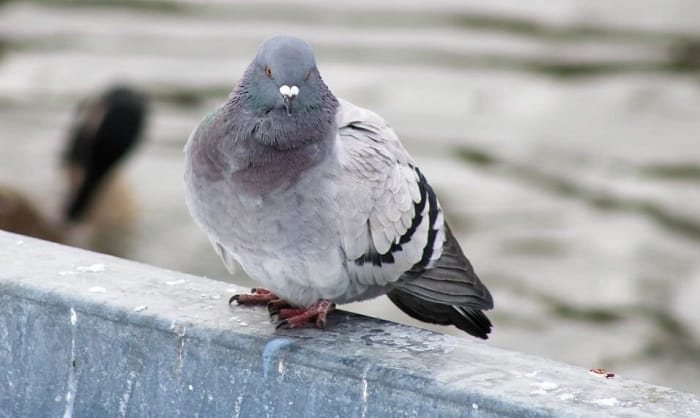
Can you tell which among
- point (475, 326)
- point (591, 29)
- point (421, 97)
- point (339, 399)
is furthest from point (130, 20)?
point (339, 399)

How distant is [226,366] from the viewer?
3137 mm

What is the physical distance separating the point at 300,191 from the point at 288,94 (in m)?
0.25

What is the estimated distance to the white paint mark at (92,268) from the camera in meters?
3.44

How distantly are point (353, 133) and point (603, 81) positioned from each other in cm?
766

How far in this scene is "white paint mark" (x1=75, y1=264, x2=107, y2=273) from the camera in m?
3.44

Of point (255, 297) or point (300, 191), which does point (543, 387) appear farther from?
point (255, 297)

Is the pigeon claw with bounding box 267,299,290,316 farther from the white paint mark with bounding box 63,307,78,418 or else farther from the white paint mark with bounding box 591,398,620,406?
the white paint mark with bounding box 591,398,620,406

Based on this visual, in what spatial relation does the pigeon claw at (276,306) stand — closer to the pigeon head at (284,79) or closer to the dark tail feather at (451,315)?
the dark tail feather at (451,315)

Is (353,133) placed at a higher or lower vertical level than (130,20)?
lower

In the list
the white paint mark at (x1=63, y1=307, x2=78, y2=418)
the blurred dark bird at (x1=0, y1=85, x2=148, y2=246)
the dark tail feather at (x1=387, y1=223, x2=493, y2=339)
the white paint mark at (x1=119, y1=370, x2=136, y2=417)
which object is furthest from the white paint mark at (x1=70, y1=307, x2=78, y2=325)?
the blurred dark bird at (x1=0, y1=85, x2=148, y2=246)

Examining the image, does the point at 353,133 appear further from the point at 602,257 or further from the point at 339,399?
the point at 602,257

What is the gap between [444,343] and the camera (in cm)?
319

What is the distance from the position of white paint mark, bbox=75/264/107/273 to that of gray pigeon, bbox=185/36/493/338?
0.93ft

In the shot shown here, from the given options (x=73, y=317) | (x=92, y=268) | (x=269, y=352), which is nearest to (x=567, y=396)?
(x=269, y=352)
